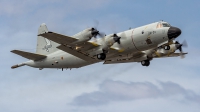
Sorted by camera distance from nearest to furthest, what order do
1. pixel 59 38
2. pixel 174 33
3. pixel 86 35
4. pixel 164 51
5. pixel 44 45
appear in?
pixel 59 38, pixel 174 33, pixel 86 35, pixel 164 51, pixel 44 45

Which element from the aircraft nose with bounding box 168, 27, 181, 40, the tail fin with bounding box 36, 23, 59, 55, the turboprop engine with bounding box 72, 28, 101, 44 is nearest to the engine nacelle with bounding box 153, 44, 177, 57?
the aircraft nose with bounding box 168, 27, 181, 40

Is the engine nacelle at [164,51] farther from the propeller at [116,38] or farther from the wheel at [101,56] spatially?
the wheel at [101,56]

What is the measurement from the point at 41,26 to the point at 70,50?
9.86 m

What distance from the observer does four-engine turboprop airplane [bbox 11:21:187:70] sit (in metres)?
55.6

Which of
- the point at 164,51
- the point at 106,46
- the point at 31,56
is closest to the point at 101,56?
the point at 106,46

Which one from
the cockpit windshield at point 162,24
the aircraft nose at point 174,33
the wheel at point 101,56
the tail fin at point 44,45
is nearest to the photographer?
the aircraft nose at point 174,33

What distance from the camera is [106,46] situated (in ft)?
186

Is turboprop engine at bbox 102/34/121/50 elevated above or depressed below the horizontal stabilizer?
above

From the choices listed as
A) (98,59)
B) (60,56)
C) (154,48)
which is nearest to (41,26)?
(60,56)

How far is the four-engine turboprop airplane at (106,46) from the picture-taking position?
55.6 metres

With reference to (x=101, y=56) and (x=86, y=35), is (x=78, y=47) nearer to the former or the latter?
(x=86, y=35)

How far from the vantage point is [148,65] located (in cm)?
6219

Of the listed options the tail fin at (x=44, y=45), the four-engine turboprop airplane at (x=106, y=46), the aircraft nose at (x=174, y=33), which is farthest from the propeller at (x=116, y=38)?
the tail fin at (x=44, y=45)

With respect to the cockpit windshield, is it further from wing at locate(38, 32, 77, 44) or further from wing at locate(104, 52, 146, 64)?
wing at locate(38, 32, 77, 44)
